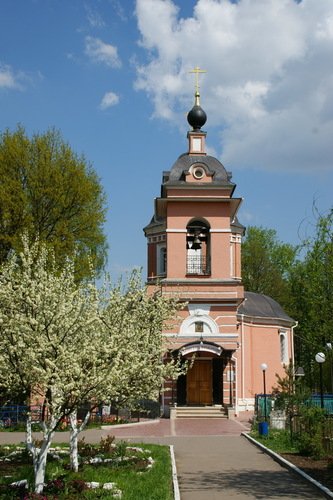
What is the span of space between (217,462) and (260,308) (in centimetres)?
2114

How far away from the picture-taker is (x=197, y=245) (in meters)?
28.2

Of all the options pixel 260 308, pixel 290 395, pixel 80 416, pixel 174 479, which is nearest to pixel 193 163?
pixel 260 308

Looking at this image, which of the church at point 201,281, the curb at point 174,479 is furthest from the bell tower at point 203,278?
the curb at point 174,479

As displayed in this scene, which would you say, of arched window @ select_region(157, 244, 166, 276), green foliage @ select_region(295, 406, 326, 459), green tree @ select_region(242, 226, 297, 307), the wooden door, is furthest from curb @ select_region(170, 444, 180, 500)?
green tree @ select_region(242, 226, 297, 307)

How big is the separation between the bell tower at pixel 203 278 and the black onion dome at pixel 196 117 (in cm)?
301

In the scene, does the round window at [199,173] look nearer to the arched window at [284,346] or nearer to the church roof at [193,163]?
the church roof at [193,163]

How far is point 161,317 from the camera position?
17.0m

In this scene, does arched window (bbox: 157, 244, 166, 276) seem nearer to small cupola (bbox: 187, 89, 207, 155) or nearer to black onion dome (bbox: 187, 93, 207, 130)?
small cupola (bbox: 187, 89, 207, 155)

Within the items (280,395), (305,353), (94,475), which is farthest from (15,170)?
(305,353)

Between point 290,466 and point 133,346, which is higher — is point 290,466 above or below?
below

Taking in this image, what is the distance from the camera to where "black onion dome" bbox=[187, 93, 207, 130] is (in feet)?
102

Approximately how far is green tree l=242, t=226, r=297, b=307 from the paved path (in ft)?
87.2

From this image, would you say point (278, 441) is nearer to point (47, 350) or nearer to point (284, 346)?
point (47, 350)

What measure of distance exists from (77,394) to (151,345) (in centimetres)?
374
